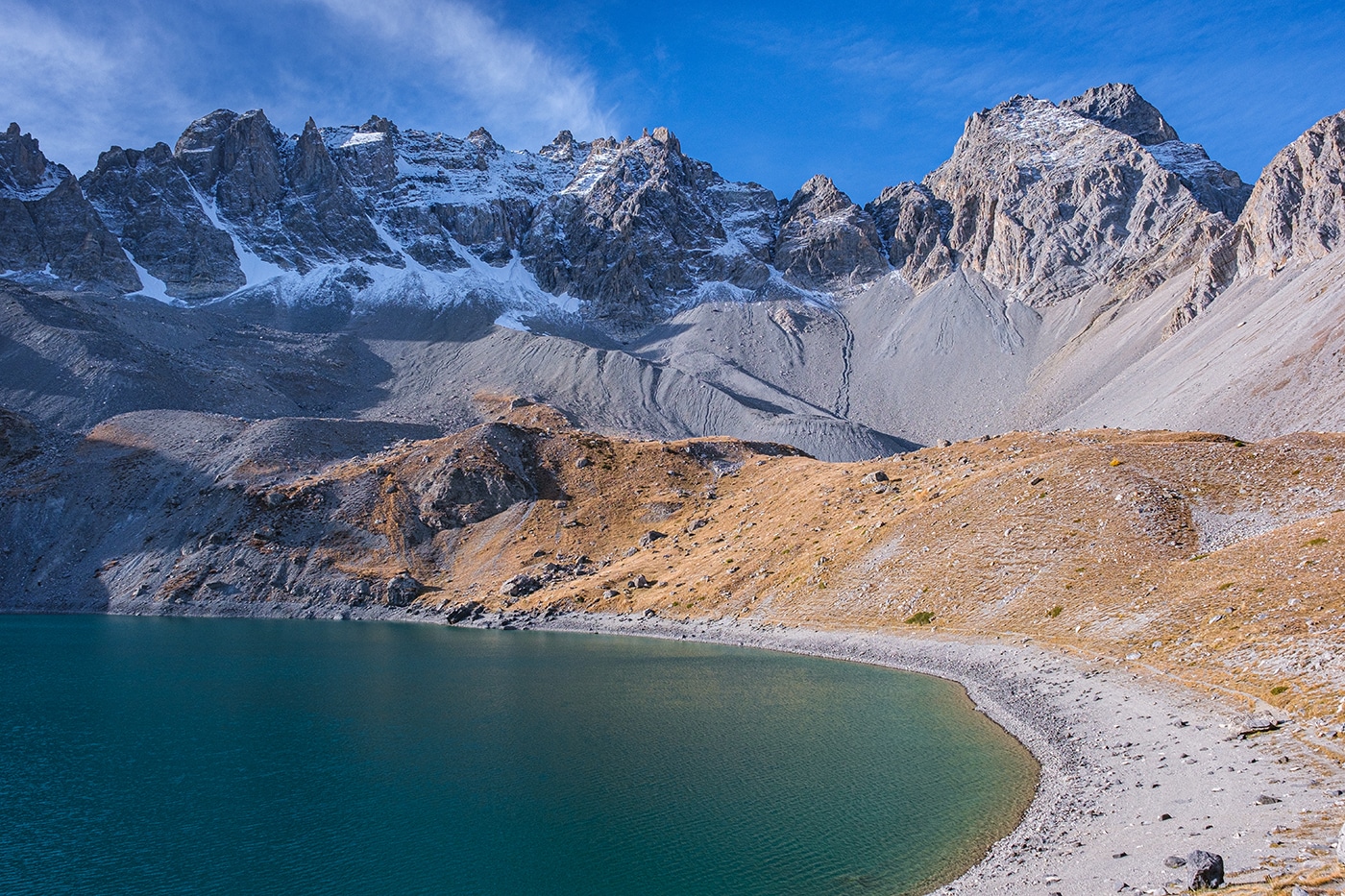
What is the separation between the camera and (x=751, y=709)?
44.6 m

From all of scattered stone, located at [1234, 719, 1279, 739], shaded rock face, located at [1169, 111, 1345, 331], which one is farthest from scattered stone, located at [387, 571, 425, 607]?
shaded rock face, located at [1169, 111, 1345, 331]

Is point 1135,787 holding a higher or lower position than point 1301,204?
lower

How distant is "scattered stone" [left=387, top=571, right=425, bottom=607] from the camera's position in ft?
321

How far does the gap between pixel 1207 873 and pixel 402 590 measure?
92704 mm

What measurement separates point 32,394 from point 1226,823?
171m

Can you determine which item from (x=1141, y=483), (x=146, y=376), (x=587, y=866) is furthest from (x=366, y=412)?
(x=587, y=866)

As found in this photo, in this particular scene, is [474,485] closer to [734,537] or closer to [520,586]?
[520,586]

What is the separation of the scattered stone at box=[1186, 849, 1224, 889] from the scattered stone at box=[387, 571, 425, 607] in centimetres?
9112

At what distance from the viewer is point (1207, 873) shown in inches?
692

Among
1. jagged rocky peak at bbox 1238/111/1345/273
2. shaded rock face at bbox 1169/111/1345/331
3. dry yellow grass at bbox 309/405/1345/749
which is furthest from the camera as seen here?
shaded rock face at bbox 1169/111/1345/331

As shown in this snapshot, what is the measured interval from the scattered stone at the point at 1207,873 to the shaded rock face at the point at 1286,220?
157 meters

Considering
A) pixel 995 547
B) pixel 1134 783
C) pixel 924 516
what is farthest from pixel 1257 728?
pixel 924 516

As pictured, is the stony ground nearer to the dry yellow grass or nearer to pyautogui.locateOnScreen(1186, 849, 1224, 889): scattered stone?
the dry yellow grass

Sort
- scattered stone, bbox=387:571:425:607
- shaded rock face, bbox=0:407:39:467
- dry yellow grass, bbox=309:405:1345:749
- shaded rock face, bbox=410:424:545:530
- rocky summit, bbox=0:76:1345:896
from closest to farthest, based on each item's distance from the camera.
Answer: rocky summit, bbox=0:76:1345:896
dry yellow grass, bbox=309:405:1345:749
scattered stone, bbox=387:571:425:607
shaded rock face, bbox=410:424:545:530
shaded rock face, bbox=0:407:39:467
